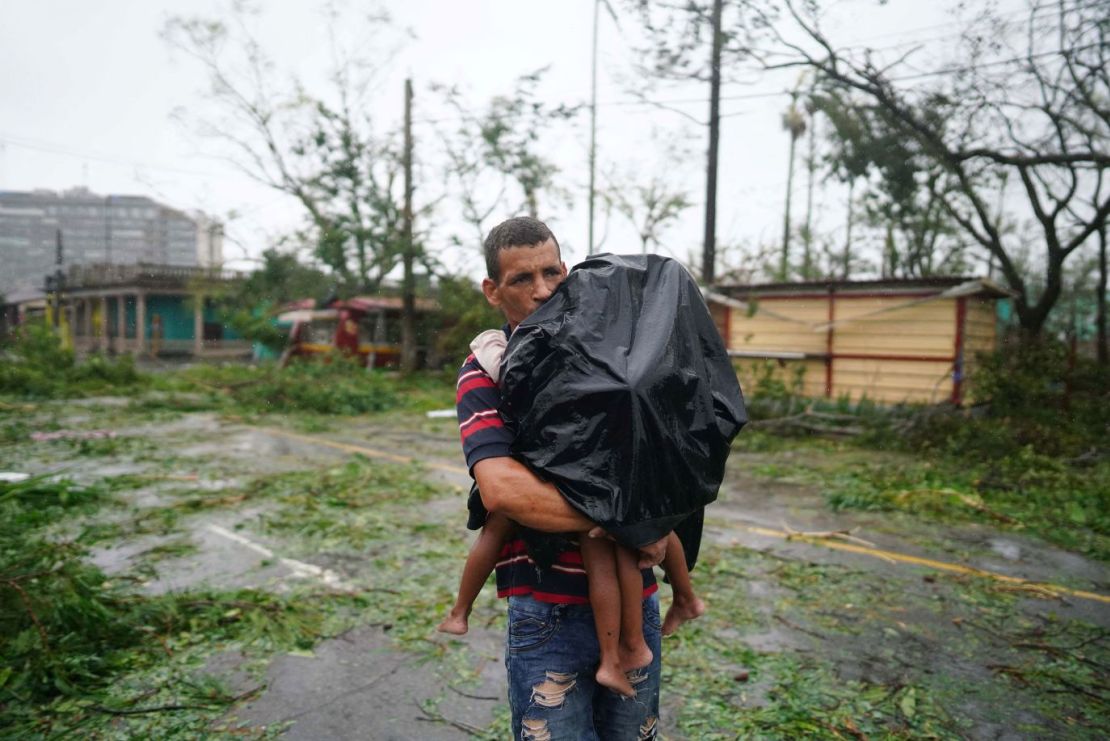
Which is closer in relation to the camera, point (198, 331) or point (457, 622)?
point (457, 622)

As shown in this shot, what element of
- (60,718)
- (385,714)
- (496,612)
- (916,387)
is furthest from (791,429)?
(60,718)

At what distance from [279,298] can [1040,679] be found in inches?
916

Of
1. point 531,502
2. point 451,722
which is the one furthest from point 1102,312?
point 531,502

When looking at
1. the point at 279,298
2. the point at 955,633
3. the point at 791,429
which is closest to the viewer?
the point at 955,633

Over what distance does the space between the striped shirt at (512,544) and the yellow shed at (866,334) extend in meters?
11.2

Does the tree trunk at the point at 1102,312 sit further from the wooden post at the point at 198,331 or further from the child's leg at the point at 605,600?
the wooden post at the point at 198,331

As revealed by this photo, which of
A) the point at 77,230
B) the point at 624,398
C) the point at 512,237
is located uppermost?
the point at 77,230

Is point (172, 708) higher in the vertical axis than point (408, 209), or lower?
lower

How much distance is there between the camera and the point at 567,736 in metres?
1.61

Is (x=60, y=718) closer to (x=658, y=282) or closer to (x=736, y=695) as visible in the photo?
(x=736, y=695)

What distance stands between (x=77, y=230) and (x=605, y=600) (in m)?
144

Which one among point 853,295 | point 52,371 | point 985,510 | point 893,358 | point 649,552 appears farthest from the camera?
point 52,371

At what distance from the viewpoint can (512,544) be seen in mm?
1788

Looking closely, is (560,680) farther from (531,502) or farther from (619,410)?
(619,410)
